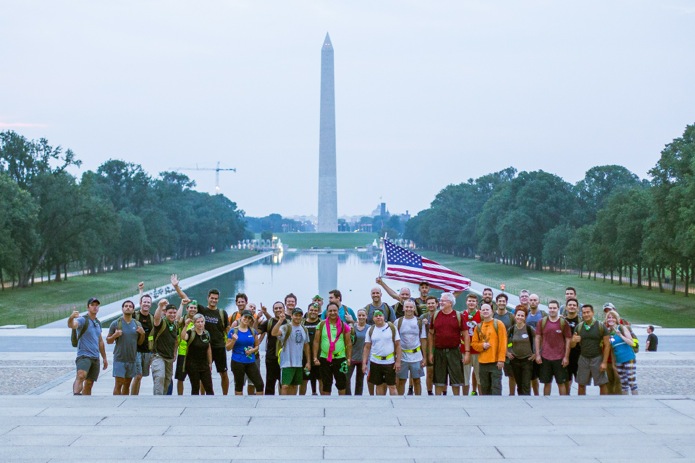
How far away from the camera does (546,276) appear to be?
224 ft

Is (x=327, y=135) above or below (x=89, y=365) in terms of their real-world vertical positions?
above

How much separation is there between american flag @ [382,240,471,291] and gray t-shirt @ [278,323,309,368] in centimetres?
317

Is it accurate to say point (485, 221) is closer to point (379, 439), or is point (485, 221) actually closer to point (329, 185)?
point (329, 185)

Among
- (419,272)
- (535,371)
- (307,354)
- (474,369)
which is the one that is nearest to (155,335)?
(307,354)

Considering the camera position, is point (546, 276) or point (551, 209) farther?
point (551, 209)

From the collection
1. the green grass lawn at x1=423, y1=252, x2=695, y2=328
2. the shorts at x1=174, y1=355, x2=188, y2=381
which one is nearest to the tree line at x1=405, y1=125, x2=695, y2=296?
the green grass lawn at x1=423, y1=252, x2=695, y2=328

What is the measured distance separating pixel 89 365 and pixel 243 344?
Result: 2.03 m

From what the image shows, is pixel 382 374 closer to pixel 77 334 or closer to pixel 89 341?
pixel 89 341

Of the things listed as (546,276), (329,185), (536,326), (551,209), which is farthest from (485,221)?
(536,326)

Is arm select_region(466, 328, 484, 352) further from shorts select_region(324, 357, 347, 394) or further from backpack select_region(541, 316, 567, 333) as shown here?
shorts select_region(324, 357, 347, 394)

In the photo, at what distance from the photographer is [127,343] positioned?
497 inches

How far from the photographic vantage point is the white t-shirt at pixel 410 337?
12.5 metres

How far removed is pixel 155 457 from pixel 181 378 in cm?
415

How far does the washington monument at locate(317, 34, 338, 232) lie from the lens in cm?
11219
